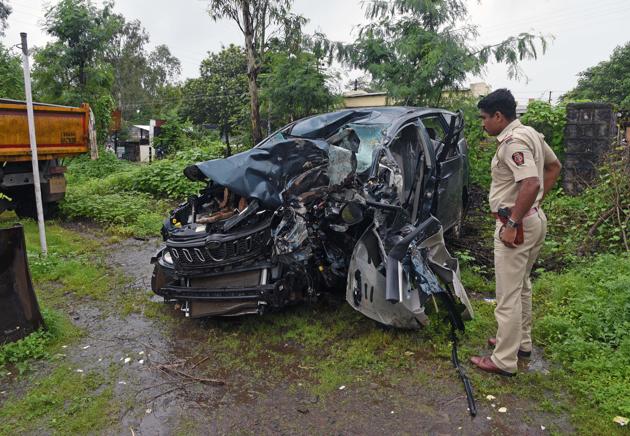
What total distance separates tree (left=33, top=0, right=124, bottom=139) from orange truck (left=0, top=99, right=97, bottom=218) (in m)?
7.36

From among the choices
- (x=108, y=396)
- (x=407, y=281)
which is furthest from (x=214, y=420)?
(x=407, y=281)

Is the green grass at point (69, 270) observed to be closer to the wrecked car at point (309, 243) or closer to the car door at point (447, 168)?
the wrecked car at point (309, 243)

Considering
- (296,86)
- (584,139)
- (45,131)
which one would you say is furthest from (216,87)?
→ (584,139)

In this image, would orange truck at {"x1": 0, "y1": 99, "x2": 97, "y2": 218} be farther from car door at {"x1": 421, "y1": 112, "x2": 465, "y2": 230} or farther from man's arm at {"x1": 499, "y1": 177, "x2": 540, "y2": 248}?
man's arm at {"x1": 499, "y1": 177, "x2": 540, "y2": 248}

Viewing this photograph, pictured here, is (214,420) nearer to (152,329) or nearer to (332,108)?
(152,329)

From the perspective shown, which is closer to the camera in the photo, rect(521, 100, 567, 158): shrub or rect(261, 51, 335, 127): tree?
rect(521, 100, 567, 158): shrub

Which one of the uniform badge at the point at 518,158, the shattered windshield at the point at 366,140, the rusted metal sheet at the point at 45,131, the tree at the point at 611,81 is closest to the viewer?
the uniform badge at the point at 518,158

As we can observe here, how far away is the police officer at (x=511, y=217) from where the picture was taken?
2.98 meters

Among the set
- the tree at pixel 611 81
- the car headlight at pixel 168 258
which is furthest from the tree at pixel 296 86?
the tree at pixel 611 81

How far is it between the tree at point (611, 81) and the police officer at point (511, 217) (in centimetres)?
2783

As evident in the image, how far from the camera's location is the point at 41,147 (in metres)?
7.54

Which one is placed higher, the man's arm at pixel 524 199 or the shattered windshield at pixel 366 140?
the shattered windshield at pixel 366 140

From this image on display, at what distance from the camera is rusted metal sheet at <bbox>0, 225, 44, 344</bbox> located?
146 inches

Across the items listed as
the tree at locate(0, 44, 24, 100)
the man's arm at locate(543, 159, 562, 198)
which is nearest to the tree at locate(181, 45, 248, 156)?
the tree at locate(0, 44, 24, 100)
